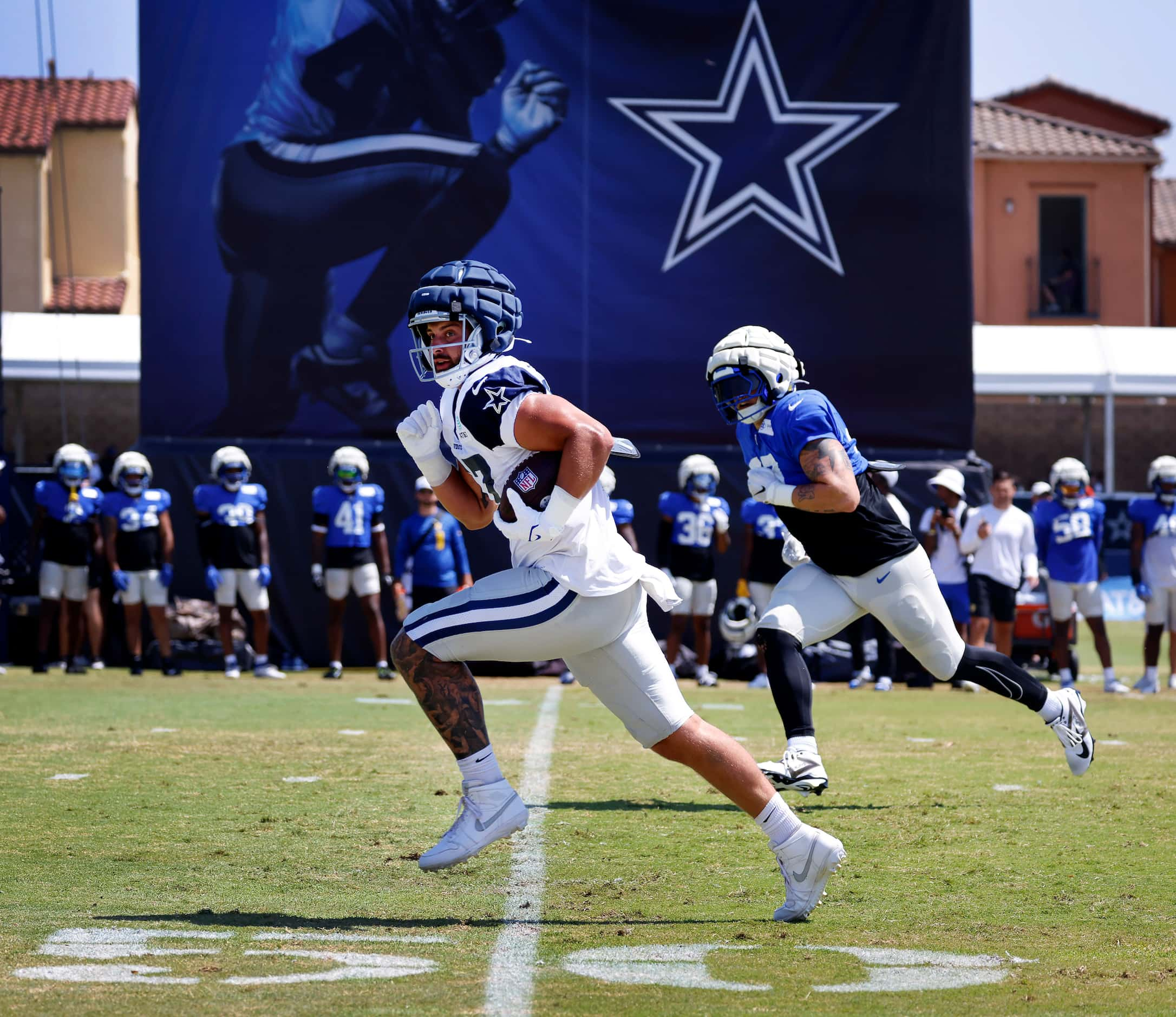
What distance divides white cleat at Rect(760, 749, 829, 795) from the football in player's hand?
1387mm

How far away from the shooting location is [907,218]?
16.4 meters

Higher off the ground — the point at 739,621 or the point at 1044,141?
the point at 1044,141

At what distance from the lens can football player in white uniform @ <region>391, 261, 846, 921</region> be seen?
460cm

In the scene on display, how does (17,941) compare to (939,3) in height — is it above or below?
below

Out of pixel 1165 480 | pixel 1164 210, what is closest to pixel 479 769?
pixel 1165 480

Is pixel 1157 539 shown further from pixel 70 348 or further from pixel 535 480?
pixel 70 348

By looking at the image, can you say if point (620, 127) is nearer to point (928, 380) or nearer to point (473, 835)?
point (928, 380)

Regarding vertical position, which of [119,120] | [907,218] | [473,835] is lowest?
[473,835]

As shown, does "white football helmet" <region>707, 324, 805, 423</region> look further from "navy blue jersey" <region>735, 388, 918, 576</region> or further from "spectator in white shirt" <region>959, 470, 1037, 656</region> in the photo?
"spectator in white shirt" <region>959, 470, 1037, 656</region>

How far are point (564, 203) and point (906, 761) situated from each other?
894 cm

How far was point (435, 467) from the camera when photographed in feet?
16.3

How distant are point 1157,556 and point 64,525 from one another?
10.1 m

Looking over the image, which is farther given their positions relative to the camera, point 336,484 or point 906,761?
point 336,484

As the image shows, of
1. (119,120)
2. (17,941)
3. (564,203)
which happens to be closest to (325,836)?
(17,941)
